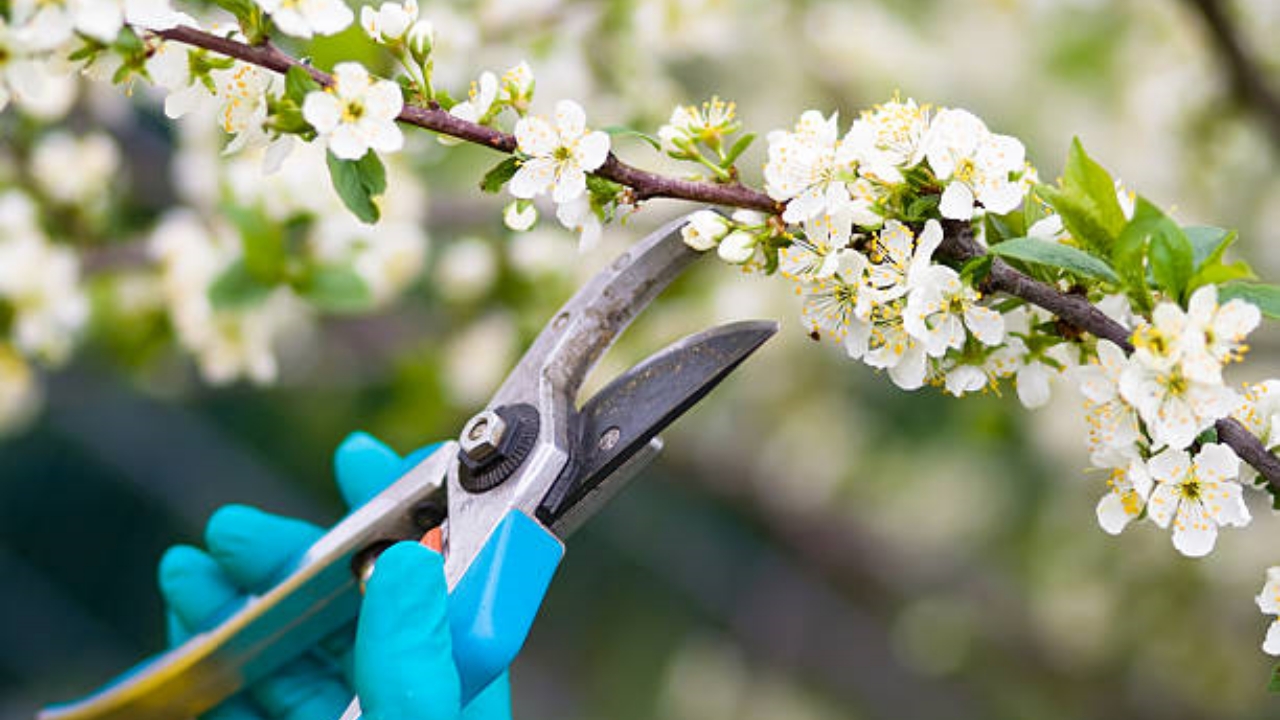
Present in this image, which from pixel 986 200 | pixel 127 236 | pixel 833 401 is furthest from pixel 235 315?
pixel 833 401

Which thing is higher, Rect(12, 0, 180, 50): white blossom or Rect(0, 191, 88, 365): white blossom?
Rect(0, 191, 88, 365): white blossom

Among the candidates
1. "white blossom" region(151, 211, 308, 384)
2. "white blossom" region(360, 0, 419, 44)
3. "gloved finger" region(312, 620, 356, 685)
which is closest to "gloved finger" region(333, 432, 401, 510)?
"gloved finger" region(312, 620, 356, 685)

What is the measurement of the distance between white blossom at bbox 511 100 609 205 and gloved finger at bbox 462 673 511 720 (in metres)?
0.42

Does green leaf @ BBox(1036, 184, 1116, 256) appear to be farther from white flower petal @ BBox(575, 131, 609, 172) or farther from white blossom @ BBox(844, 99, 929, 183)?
white flower petal @ BBox(575, 131, 609, 172)

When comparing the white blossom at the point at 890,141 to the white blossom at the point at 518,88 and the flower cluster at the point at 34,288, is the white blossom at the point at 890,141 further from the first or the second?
the flower cluster at the point at 34,288

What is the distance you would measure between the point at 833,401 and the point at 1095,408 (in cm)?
214

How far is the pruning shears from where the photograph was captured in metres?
0.77

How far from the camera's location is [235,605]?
3.32ft

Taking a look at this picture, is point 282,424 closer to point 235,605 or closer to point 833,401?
point 833,401

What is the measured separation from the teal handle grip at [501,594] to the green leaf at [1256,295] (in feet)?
1.37

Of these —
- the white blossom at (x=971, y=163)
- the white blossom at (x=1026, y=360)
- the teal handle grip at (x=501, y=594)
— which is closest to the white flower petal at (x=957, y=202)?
the white blossom at (x=971, y=163)

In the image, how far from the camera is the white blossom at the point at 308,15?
616mm

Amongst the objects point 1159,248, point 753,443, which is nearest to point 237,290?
point 1159,248

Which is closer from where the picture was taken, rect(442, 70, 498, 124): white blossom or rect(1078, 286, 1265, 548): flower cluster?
rect(1078, 286, 1265, 548): flower cluster
